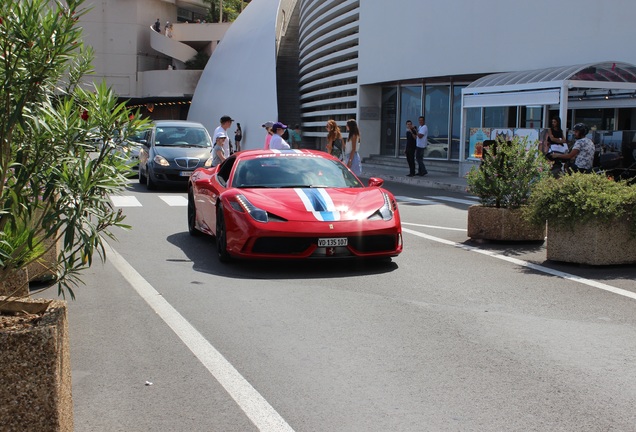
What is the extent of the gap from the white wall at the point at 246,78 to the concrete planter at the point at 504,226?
33.2 metres

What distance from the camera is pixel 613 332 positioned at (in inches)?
261

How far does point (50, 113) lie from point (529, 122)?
71.1 ft

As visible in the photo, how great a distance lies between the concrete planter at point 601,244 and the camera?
Result: 962 centimetres

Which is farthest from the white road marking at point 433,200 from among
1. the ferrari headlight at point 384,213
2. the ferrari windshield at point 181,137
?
the ferrari headlight at point 384,213

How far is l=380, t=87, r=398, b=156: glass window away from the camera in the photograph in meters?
35.0

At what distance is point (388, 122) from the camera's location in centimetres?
3556

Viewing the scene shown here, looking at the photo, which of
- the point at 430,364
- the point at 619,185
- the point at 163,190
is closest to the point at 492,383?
the point at 430,364

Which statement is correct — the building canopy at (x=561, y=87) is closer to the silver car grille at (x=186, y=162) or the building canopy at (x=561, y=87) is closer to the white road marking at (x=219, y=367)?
the silver car grille at (x=186, y=162)

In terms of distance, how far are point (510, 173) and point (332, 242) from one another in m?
A: 3.68

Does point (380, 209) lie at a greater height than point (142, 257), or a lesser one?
greater

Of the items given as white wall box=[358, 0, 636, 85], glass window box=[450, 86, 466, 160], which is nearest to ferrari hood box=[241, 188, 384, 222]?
white wall box=[358, 0, 636, 85]

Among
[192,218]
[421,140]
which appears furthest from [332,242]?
[421,140]

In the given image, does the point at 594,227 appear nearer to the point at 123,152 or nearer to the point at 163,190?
the point at 123,152

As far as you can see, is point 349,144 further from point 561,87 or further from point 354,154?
point 561,87
